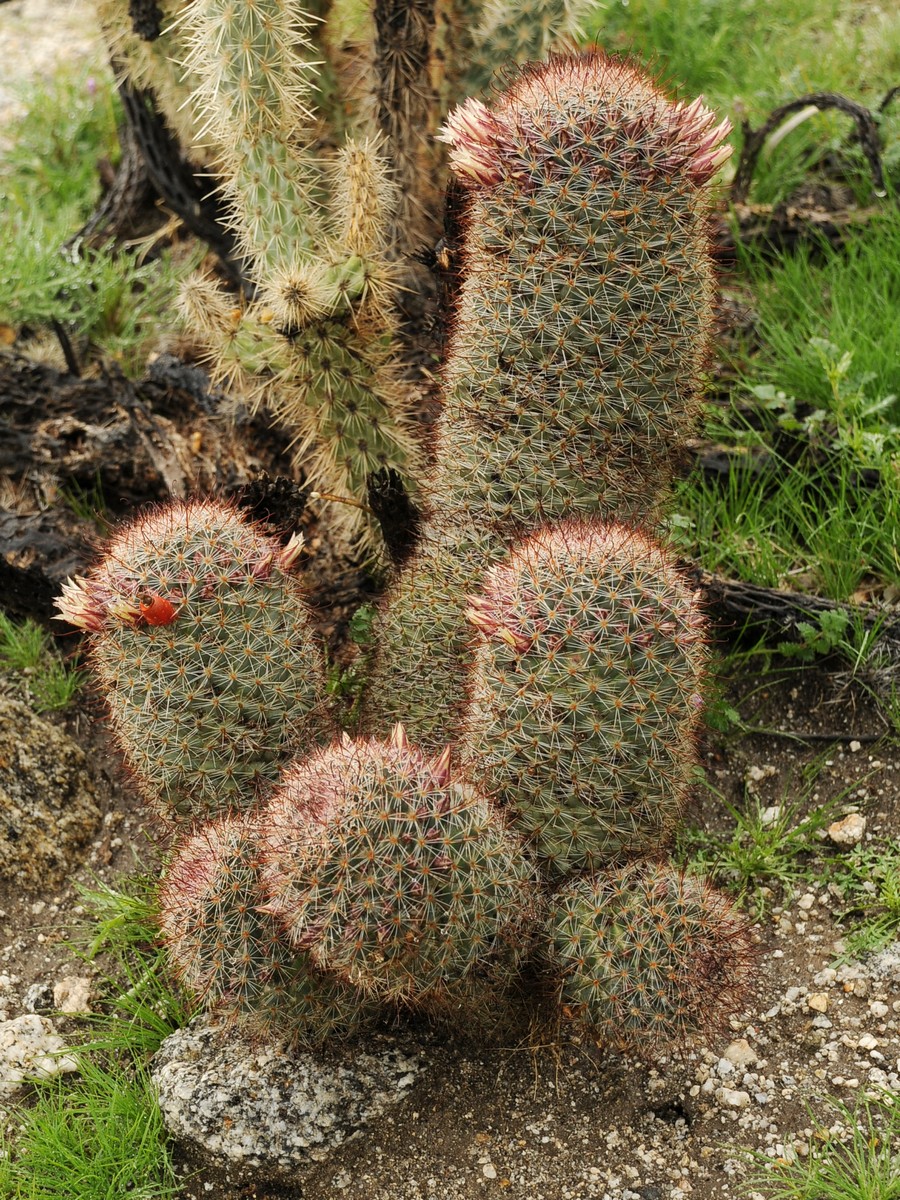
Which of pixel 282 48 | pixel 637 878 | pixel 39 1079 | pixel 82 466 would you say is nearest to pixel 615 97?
pixel 282 48

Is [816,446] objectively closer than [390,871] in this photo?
No

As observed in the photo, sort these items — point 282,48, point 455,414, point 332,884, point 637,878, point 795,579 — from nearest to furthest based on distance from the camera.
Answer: point 332,884, point 637,878, point 455,414, point 282,48, point 795,579

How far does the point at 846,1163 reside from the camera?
8.09 feet

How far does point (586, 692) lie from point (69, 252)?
3541 mm

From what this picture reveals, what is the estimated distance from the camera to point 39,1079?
109 inches

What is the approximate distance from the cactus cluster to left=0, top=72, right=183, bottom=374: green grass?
1575 mm

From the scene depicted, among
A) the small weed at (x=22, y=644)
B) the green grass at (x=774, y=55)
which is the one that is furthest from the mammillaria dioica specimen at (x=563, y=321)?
the green grass at (x=774, y=55)

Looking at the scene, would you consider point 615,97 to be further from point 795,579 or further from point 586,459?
point 795,579

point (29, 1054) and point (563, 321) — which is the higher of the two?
point (563, 321)

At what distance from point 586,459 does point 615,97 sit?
2.61 feet

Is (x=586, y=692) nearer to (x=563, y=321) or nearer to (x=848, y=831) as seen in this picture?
→ (x=563, y=321)

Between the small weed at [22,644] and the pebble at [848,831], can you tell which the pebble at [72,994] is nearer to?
the small weed at [22,644]

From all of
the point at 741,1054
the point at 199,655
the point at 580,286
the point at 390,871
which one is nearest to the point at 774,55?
the point at 580,286

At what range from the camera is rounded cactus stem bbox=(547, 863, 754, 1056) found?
241 centimetres
